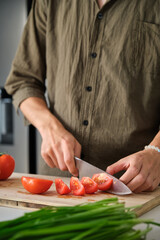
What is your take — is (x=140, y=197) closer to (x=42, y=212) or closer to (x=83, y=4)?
(x=42, y=212)

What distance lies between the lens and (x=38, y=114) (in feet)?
5.67

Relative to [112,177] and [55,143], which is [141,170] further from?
[55,143]

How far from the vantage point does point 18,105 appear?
186 centimetres

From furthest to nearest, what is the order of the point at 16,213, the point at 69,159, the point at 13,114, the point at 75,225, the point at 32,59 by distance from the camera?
the point at 13,114 → the point at 32,59 → the point at 69,159 → the point at 16,213 → the point at 75,225

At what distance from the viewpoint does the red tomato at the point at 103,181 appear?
1.34m

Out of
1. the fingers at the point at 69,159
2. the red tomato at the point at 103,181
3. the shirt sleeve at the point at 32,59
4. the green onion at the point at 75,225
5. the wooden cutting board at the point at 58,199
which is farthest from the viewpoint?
the shirt sleeve at the point at 32,59

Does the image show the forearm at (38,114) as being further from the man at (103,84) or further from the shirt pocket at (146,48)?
the shirt pocket at (146,48)

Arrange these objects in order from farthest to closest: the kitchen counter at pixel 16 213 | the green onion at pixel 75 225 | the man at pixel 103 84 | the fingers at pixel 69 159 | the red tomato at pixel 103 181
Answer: the man at pixel 103 84, the fingers at pixel 69 159, the red tomato at pixel 103 181, the kitchen counter at pixel 16 213, the green onion at pixel 75 225

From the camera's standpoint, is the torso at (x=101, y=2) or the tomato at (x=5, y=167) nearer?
the tomato at (x=5, y=167)

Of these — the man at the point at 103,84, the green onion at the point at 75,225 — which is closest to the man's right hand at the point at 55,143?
the man at the point at 103,84

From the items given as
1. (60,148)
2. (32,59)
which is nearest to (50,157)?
(60,148)

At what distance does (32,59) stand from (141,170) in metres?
0.89

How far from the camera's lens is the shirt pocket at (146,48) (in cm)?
162

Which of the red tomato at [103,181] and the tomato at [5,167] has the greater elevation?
the red tomato at [103,181]
